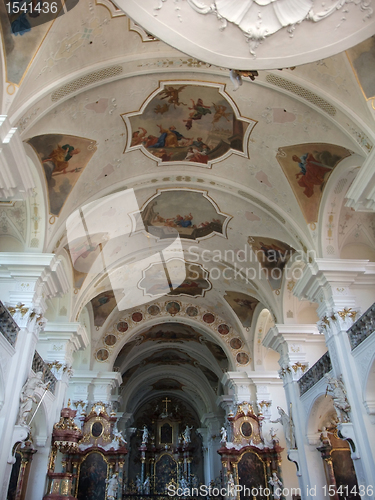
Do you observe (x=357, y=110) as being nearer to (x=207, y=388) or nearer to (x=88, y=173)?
(x=88, y=173)

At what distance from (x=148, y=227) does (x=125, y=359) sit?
35.3 feet

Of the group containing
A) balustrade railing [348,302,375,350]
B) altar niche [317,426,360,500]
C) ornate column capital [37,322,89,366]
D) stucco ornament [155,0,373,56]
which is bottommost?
altar niche [317,426,360,500]

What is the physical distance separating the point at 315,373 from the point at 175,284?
8.79 m

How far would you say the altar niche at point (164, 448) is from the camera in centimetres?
2730

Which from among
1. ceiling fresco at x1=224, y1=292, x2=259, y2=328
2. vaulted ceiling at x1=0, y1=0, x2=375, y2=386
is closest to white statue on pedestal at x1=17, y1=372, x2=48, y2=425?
vaulted ceiling at x1=0, y1=0, x2=375, y2=386

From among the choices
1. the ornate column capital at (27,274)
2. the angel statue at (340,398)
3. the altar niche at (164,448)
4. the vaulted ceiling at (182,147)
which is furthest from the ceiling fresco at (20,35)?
the altar niche at (164,448)

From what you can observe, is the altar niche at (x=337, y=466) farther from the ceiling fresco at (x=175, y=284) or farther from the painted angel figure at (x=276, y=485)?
the ceiling fresco at (x=175, y=284)

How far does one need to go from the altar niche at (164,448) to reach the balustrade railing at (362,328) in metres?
19.1

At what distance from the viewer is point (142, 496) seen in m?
19.6

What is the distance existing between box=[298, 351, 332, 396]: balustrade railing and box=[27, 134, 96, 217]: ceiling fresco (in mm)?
8054

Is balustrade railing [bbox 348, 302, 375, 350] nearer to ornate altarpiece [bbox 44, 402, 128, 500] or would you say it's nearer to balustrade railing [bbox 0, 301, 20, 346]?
balustrade railing [bbox 0, 301, 20, 346]

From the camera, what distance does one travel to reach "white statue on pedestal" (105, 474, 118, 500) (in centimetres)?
1577

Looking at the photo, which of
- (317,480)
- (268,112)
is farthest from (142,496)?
(268,112)

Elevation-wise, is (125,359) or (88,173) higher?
(125,359)
